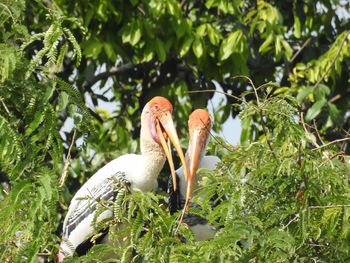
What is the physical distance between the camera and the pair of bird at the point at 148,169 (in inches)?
151

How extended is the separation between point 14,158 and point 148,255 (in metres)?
0.53

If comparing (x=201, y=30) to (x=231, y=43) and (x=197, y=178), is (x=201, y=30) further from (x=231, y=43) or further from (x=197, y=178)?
(x=197, y=178)

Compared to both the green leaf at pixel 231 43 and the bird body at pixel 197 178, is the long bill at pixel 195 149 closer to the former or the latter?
the bird body at pixel 197 178

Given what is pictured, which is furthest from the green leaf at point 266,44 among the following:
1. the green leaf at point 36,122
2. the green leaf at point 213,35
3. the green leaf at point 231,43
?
the green leaf at point 36,122

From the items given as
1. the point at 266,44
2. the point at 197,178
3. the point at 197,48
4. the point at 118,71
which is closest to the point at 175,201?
the point at 197,178

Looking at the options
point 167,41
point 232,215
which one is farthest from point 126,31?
point 232,215

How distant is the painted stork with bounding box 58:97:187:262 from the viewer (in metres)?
3.83

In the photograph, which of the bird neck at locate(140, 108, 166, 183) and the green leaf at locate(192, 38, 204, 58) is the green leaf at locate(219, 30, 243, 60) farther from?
the bird neck at locate(140, 108, 166, 183)


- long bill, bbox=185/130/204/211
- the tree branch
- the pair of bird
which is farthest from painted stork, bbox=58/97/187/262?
the tree branch

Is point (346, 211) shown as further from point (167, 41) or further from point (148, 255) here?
point (167, 41)

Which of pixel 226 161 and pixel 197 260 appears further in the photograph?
pixel 226 161

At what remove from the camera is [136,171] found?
12.7 ft

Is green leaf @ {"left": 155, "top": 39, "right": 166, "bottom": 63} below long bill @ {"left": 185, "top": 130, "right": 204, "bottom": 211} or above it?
above

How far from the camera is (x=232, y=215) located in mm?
2389
